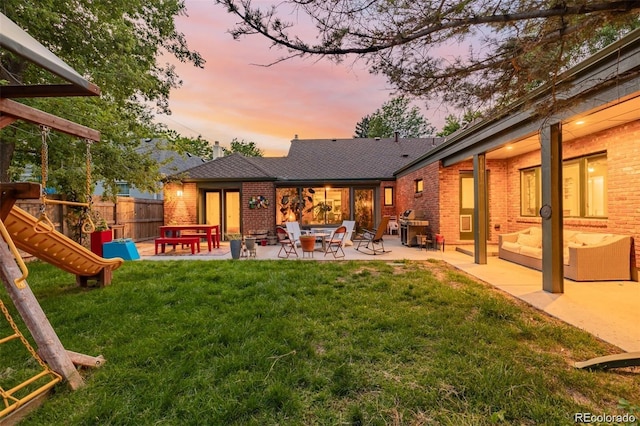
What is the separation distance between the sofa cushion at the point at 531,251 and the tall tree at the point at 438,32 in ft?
16.6

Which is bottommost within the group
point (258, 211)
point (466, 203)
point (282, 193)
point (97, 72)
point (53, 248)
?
point (53, 248)

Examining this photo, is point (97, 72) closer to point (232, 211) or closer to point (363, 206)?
point (232, 211)

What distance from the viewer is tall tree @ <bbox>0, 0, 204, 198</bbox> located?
7.01 metres

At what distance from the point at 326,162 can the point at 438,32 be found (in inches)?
557

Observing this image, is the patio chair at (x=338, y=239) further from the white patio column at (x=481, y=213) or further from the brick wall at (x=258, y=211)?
the brick wall at (x=258, y=211)

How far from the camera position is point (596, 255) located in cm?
571

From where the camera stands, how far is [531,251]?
22.7ft

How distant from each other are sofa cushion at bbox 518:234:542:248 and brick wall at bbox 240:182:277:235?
9.26m

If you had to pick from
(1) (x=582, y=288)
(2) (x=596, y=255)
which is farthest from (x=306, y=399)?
(2) (x=596, y=255)

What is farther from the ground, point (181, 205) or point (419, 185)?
point (419, 185)

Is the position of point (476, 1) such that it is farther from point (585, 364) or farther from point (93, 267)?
point (93, 267)

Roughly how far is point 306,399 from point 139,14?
12290 millimetres

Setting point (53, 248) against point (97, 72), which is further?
point (97, 72)

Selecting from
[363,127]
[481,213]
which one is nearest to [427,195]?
[481,213]
